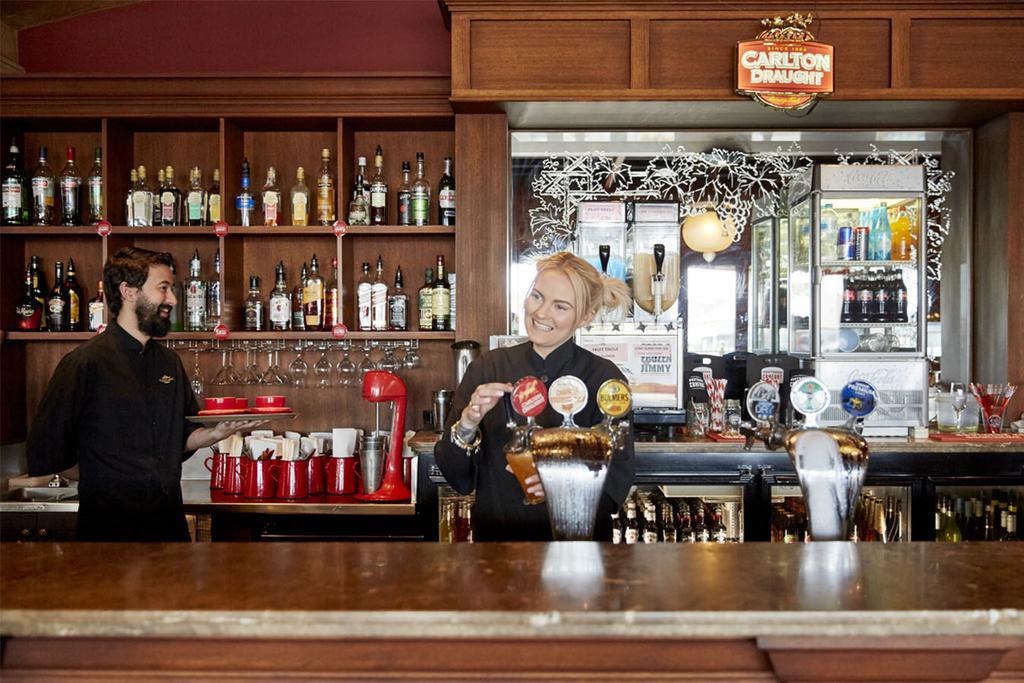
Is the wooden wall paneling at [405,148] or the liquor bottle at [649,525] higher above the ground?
the wooden wall paneling at [405,148]

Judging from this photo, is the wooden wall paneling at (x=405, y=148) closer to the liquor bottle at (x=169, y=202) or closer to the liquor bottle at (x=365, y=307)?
the liquor bottle at (x=365, y=307)

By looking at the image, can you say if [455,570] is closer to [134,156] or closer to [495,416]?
[495,416]

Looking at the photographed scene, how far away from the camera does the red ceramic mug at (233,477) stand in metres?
3.73

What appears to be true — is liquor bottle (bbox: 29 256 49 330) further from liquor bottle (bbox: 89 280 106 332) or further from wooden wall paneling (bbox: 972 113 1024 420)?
wooden wall paneling (bbox: 972 113 1024 420)

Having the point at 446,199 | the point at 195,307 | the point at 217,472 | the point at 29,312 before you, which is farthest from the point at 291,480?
the point at 29,312

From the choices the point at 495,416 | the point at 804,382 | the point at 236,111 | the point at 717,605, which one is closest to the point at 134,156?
the point at 236,111

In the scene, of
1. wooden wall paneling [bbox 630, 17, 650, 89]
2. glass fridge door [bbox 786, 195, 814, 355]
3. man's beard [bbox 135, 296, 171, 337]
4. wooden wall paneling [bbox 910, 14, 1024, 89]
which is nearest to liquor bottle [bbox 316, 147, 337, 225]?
man's beard [bbox 135, 296, 171, 337]

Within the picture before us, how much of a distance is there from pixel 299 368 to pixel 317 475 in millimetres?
680

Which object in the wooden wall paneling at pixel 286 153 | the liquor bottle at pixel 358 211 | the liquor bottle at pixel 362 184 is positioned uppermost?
the wooden wall paneling at pixel 286 153

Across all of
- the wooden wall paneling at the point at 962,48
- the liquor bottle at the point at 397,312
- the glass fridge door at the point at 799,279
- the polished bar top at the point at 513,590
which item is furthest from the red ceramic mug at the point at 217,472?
the wooden wall paneling at the point at 962,48

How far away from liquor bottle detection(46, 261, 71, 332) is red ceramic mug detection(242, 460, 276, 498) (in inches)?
46.6

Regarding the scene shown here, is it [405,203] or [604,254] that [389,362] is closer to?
[405,203]

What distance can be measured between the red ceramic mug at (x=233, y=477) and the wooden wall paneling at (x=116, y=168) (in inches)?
48.9

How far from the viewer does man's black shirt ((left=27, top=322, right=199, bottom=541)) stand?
106 inches
